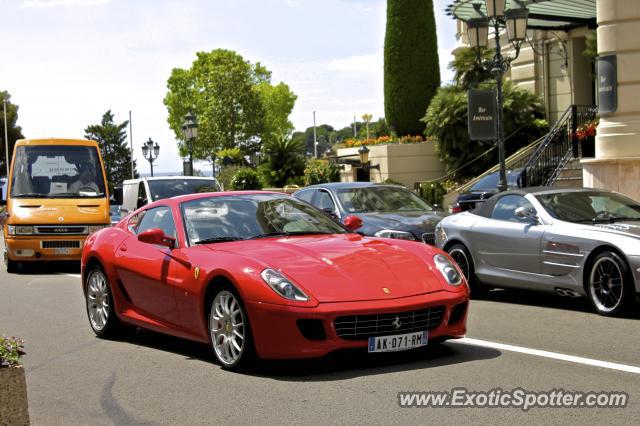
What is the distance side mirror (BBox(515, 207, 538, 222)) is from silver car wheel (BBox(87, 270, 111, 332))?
15.4 ft

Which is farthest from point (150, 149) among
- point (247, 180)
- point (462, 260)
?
point (462, 260)

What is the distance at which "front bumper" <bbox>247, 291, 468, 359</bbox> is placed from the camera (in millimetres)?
7498

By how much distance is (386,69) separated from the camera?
138ft

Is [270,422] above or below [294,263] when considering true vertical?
below

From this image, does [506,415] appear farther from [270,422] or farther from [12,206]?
[12,206]

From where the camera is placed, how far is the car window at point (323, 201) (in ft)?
52.9

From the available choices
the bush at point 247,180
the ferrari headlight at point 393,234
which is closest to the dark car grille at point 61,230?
the ferrari headlight at point 393,234

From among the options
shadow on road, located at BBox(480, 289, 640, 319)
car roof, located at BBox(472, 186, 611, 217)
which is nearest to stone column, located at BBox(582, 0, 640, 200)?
shadow on road, located at BBox(480, 289, 640, 319)

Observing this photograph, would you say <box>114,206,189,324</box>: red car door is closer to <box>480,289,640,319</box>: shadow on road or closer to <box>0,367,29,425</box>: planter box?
<box>0,367,29,425</box>: planter box

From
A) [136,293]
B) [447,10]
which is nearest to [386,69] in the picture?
[447,10]

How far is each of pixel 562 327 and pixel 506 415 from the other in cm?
396

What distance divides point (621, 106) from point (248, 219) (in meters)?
14.7

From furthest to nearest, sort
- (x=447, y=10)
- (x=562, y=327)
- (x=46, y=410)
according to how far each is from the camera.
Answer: (x=447, y=10) < (x=562, y=327) < (x=46, y=410)

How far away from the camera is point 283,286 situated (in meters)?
7.63
